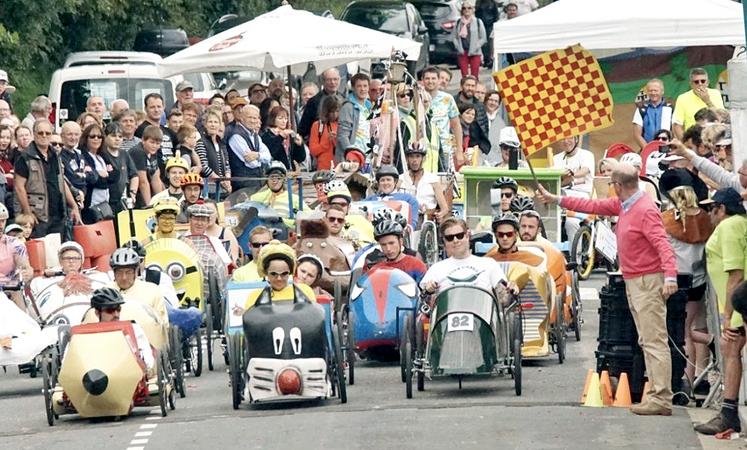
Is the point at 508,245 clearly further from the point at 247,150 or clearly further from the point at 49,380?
the point at 247,150

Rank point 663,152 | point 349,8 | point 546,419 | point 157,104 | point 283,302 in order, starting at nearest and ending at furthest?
point 546,419 → point 283,302 → point 663,152 → point 157,104 → point 349,8

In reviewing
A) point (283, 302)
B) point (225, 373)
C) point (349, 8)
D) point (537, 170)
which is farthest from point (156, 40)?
point (283, 302)

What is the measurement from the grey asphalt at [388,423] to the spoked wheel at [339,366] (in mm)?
144

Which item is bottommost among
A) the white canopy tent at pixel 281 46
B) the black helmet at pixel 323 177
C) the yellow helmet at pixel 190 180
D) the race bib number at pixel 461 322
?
the race bib number at pixel 461 322

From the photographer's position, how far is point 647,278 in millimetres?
16422

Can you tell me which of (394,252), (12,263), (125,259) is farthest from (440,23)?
(125,259)

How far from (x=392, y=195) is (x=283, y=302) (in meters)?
6.75

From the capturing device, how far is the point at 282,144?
28.5 m

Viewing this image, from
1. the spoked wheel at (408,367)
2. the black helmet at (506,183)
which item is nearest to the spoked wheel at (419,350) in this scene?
the spoked wheel at (408,367)

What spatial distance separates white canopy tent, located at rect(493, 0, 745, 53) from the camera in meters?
28.4

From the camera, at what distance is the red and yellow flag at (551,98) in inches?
759

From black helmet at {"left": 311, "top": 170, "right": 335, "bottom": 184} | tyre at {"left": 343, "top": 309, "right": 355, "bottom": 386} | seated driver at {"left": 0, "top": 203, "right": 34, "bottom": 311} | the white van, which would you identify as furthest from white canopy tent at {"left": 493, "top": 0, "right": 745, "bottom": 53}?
tyre at {"left": 343, "top": 309, "right": 355, "bottom": 386}

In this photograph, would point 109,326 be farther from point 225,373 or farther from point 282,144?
point 282,144

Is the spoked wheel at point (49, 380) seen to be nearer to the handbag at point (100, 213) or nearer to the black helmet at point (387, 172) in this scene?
the black helmet at point (387, 172)
